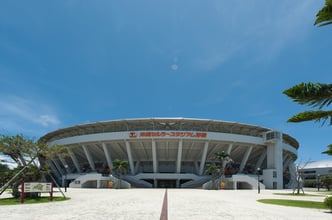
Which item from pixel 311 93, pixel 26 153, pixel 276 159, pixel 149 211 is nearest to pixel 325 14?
pixel 311 93

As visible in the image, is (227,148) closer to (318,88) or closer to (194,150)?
(194,150)

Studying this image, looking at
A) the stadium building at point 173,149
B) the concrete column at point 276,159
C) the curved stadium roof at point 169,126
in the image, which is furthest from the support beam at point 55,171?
the concrete column at point 276,159

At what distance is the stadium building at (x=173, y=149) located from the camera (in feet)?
158

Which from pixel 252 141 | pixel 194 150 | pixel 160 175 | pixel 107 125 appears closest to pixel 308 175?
pixel 252 141

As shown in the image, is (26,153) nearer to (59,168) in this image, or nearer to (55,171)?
(59,168)

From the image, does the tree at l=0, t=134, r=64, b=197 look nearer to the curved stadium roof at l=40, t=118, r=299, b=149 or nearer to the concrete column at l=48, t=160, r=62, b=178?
the curved stadium roof at l=40, t=118, r=299, b=149

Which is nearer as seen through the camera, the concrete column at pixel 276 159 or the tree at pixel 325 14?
the tree at pixel 325 14

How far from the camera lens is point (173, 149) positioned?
176 ft

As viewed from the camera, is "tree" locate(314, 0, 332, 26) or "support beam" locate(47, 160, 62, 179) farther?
"support beam" locate(47, 160, 62, 179)

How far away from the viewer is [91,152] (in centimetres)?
5888

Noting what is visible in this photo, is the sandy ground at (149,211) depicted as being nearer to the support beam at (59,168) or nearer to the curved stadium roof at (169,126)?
the curved stadium roof at (169,126)

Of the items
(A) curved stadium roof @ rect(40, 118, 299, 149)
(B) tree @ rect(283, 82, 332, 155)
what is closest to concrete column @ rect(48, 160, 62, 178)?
(A) curved stadium roof @ rect(40, 118, 299, 149)

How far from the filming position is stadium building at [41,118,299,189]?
4819 centimetres

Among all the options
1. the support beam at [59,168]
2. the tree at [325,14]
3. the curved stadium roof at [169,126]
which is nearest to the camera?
the tree at [325,14]
